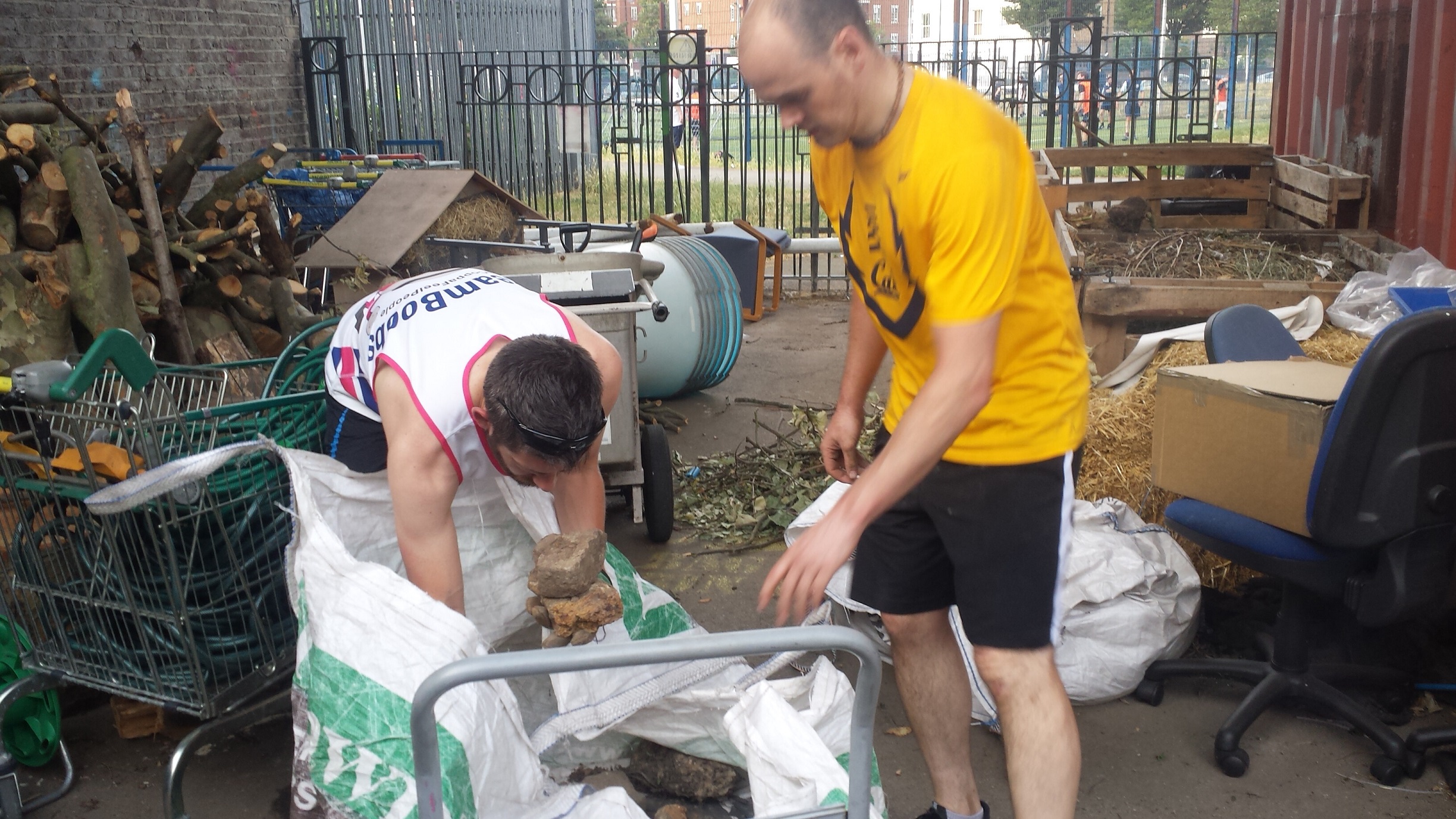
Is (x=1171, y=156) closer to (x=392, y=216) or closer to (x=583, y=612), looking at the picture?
(x=392, y=216)

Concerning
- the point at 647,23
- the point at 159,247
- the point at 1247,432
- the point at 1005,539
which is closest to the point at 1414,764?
the point at 1247,432

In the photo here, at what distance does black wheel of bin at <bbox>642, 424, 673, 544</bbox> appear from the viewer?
4.09 metres

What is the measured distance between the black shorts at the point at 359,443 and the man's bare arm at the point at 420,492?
230 mm

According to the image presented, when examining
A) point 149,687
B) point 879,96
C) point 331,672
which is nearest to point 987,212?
point 879,96

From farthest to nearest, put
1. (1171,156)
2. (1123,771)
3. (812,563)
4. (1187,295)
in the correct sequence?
(1171,156) → (1187,295) → (1123,771) → (812,563)

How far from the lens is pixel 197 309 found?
4527mm

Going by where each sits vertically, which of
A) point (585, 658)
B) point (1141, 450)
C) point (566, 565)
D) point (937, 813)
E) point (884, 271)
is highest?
point (884, 271)

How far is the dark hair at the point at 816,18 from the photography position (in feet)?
5.56

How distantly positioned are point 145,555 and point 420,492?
0.65 m

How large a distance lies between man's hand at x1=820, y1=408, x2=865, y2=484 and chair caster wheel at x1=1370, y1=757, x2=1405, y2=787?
1.48m

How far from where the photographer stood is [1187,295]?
14.9 ft

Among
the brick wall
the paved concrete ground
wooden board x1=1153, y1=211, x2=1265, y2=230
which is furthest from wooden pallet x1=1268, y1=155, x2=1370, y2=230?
the brick wall

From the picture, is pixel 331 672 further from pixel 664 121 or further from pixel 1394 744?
pixel 664 121

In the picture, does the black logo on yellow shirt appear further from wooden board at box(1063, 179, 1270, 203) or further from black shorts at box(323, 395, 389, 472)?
wooden board at box(1063, 179, 1270, 203)
